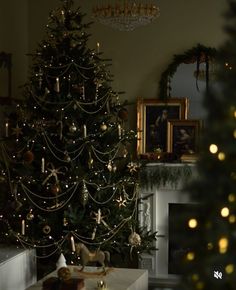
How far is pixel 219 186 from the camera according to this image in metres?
1.25

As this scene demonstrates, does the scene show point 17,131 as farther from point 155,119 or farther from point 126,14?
point 155,119

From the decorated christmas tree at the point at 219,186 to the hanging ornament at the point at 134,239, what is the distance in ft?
12.8

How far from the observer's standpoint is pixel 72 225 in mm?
5078

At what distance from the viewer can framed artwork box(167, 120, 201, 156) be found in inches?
235

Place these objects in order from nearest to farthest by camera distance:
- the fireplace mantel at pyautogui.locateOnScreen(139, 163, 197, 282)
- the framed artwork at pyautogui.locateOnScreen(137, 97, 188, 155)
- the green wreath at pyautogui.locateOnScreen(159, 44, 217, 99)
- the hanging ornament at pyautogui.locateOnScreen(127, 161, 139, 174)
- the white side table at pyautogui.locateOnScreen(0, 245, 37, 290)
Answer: the white side table at pyautogui.locateOnScreen(0, 245, 37, 290)
the hanging ornament at pyautogui.locateOnScreen(127, 161, 139, 174)
the fireplace mantel at pyautogui.locateOnScreen(139, 163, 197, 282)
the green wreath at pyautogui.locateOnScreen(159, 44, 217, 99)
the framed artwork at pyautogui.locateOnScreen(137, 97, 188, 155)

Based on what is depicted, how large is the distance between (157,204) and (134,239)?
86cm

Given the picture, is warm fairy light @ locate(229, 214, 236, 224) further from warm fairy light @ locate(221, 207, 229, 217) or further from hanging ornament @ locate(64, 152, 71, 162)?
hanging ornament @ locate(64, 152, 71, 162)

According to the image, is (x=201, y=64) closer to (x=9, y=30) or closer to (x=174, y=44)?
(x=174, y=44)

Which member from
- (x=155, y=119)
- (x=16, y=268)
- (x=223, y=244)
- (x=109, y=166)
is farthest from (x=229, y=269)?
(x=155, y=119)

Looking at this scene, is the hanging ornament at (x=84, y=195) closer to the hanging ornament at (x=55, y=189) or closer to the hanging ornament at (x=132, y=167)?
the hanging ornament at (x=55, y=189)

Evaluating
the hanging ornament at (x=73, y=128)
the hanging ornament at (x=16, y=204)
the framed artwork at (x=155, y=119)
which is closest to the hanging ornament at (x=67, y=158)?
the hanging ornament at (x=73, y=128)

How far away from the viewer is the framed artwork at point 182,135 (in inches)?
235

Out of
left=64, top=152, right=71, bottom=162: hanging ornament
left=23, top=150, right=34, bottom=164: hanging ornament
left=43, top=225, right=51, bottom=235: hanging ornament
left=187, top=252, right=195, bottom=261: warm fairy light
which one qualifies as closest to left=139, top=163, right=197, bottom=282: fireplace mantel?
left=64, top=152, right=71, bottom=162: hanging ornament

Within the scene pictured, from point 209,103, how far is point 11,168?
4.02 meters
